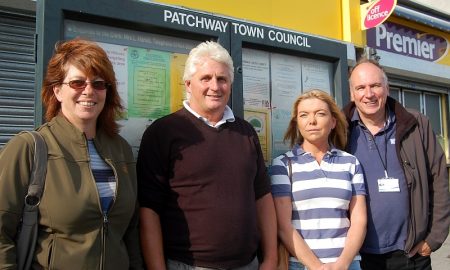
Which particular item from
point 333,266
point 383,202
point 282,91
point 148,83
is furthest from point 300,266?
point 148,83

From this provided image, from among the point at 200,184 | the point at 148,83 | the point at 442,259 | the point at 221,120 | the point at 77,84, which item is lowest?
the point at 442,259

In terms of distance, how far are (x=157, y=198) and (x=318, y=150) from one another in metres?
1.00

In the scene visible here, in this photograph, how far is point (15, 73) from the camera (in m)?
4.41

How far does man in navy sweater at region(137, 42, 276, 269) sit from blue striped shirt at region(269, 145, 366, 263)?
11.7 inches

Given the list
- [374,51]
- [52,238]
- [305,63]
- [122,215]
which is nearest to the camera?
[52,238]

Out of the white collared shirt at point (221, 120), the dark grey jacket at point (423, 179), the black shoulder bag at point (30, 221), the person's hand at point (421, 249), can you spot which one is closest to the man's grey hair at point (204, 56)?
the white collared shirt at point (221, 120)

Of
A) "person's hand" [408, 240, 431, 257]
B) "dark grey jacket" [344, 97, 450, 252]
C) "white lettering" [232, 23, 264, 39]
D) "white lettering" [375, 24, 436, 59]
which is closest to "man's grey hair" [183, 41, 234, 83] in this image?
"white lettering" [232, 23, 264, 39]

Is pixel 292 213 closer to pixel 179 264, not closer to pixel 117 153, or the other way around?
pixel 179 264

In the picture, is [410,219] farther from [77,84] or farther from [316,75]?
[77,84]

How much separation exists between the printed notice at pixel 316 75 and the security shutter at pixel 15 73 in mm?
2742

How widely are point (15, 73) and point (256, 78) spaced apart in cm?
281

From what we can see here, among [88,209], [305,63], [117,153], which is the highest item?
[305,63]

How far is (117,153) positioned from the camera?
1.92 meters

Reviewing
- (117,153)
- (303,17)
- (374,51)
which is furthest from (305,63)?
(374,51)
